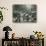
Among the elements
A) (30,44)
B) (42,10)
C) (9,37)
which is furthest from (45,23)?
(9,37)

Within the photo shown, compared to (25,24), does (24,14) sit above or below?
above

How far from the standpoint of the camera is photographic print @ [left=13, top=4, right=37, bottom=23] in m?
4.56

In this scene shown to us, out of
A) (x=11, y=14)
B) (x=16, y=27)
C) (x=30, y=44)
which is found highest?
(x=11, y=14)

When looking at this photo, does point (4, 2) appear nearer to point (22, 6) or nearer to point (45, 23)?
point (22, 6)

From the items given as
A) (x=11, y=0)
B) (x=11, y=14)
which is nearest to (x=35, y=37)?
(x=11, y=14)

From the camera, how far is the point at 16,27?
15.1 feet

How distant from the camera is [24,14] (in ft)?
15.0

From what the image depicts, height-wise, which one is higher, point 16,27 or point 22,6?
point 22,6

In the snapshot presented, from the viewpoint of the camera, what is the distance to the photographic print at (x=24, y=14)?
179 inches

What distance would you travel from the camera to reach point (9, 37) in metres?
4.54

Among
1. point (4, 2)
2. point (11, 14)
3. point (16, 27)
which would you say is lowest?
point (16, 27)

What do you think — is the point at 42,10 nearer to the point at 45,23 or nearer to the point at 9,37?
the point at 45,23

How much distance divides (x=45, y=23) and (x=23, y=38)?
0.79 metres

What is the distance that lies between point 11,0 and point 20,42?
1248 millimetres
